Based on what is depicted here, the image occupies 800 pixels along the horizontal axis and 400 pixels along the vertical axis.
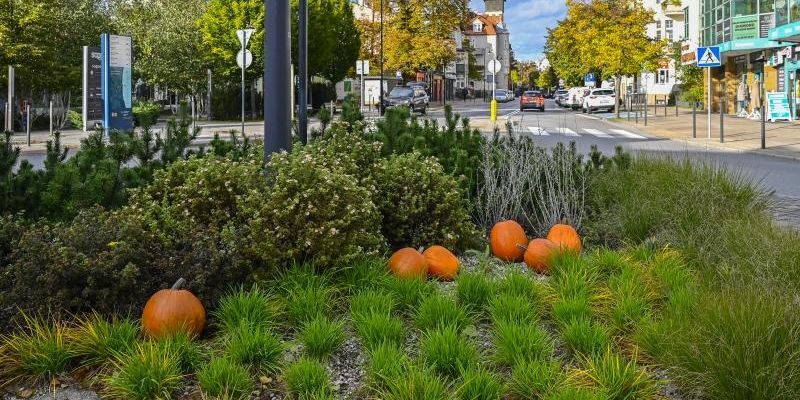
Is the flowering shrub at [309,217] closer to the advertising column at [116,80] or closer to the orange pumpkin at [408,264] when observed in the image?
the orange pumpkin at [408,264]

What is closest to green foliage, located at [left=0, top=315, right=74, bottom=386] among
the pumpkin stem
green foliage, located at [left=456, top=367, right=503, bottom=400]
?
the pumpkin stem

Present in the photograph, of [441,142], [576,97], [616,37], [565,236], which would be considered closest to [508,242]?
[565,236]

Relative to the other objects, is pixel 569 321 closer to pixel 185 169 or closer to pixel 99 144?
pixel 185 169

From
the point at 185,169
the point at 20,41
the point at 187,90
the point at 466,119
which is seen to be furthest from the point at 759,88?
the point at 185,169

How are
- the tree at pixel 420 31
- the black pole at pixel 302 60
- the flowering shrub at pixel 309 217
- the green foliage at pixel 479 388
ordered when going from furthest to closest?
the tree at pixel 420 31 → the black pole at pixel 302 60 → the flowering shrub at pixel 309 217 → the green foliage at pixel 479 388

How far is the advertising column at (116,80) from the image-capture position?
981 inches

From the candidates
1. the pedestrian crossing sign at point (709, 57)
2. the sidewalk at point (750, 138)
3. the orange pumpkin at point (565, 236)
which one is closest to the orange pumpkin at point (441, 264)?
the orange pumpkin at point (565, 236)

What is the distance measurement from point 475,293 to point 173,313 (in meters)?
1.54

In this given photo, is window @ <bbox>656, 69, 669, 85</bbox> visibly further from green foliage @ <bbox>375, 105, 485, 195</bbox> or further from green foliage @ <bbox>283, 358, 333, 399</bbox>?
green foliage @ <bbox>283, 358, 333, 399</bbox>

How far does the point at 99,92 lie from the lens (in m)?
25.8

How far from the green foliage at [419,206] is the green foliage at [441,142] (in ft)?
2.00

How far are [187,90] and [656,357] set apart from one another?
164ft

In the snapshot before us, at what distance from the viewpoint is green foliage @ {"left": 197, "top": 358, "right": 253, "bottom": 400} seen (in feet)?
11.1

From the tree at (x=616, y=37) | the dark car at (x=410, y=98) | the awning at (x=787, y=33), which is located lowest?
Result: the dark car at (x=410, y=98)
